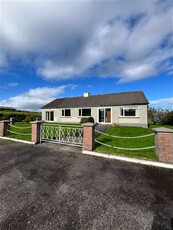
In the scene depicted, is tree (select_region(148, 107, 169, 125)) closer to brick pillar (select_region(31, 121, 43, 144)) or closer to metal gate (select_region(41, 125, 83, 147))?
metal gate (select_region(41, 125, 83, 147))

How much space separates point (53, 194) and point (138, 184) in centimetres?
241

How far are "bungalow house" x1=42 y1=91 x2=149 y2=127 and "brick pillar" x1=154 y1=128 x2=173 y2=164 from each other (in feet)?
41.2

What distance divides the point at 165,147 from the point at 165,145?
0.08 m

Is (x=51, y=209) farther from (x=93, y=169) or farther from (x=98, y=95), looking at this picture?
(x=98, y=95)

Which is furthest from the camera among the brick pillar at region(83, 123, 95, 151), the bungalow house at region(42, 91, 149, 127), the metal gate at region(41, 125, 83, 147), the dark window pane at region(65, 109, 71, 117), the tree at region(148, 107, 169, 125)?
the dark window pane at region(65, 109, 71, 117)

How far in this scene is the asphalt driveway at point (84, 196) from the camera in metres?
2.40

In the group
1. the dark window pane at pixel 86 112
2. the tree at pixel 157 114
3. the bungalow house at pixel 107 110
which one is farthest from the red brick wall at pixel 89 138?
the tree at pixel 157 114

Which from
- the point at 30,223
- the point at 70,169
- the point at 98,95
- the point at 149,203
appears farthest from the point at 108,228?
the point at 98,95

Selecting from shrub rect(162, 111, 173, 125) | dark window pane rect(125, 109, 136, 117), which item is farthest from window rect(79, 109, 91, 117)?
shrub rect(162, 111, 173, 125)

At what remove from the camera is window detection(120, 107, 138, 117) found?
1772cm

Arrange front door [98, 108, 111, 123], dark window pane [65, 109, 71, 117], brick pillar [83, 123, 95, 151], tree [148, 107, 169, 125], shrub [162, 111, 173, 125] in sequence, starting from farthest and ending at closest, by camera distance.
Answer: dark window pane [65, 109, 71, 117] → tree [148, 107, 169, 125] → front door [98, 108, 111, 123] → shrub [162, 111, 173, 125] → brick pillar [83, 123, 95, 151]

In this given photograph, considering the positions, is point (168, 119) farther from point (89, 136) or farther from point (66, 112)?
point (89, 136)

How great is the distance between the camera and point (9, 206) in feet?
9.22

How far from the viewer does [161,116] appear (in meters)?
21.7
